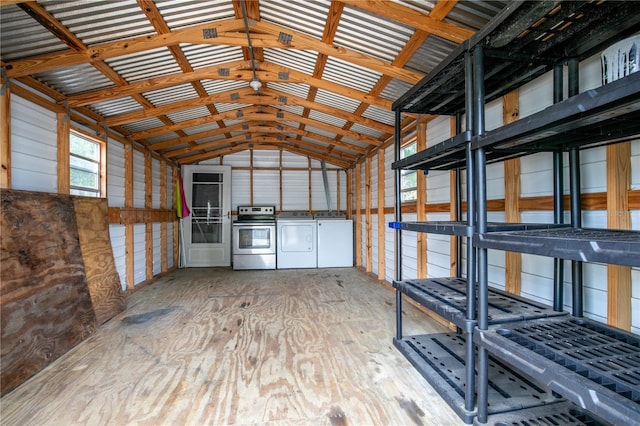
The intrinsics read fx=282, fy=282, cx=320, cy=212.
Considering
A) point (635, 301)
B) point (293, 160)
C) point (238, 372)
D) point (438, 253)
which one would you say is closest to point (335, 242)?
point (293, 160)

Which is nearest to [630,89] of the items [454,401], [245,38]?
[454,401]

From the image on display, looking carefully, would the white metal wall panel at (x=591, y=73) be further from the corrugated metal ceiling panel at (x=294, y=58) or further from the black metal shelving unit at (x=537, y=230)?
the corrugated metal ceiling panel at (x=294, y=58)

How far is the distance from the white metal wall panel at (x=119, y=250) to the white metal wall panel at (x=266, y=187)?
2951 millimetres

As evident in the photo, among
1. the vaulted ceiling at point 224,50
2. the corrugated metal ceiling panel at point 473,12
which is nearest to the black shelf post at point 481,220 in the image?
the corrugated metal ceiling panel at point 473,12

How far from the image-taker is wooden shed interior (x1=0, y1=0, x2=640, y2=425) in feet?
4.19

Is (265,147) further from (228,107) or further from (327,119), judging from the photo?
(327,119)

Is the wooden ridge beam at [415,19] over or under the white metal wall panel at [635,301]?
over

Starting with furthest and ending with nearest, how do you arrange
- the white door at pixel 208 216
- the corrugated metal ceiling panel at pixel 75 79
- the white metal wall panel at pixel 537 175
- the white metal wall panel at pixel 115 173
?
the white door at pixel 208 216 < the white metal wall panel at pixel 115 173 < the corrugated metal ceiling panel at pixel 75 79 < the white metal wall panel at pixel 537 175

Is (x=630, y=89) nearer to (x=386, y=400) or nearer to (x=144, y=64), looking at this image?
(x=386, y=400)

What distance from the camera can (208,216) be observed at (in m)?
6.17

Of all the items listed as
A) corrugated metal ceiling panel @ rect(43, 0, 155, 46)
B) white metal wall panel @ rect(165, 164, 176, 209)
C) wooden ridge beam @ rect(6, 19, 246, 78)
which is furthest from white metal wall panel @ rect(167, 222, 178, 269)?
corrugated metal ceiling panel @ rect(43, 0, 155, 46)

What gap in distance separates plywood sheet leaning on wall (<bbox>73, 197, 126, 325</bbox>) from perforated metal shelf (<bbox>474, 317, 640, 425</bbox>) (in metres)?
3.36

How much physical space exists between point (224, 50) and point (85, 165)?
2.15m

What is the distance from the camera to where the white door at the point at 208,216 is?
6082 mm
